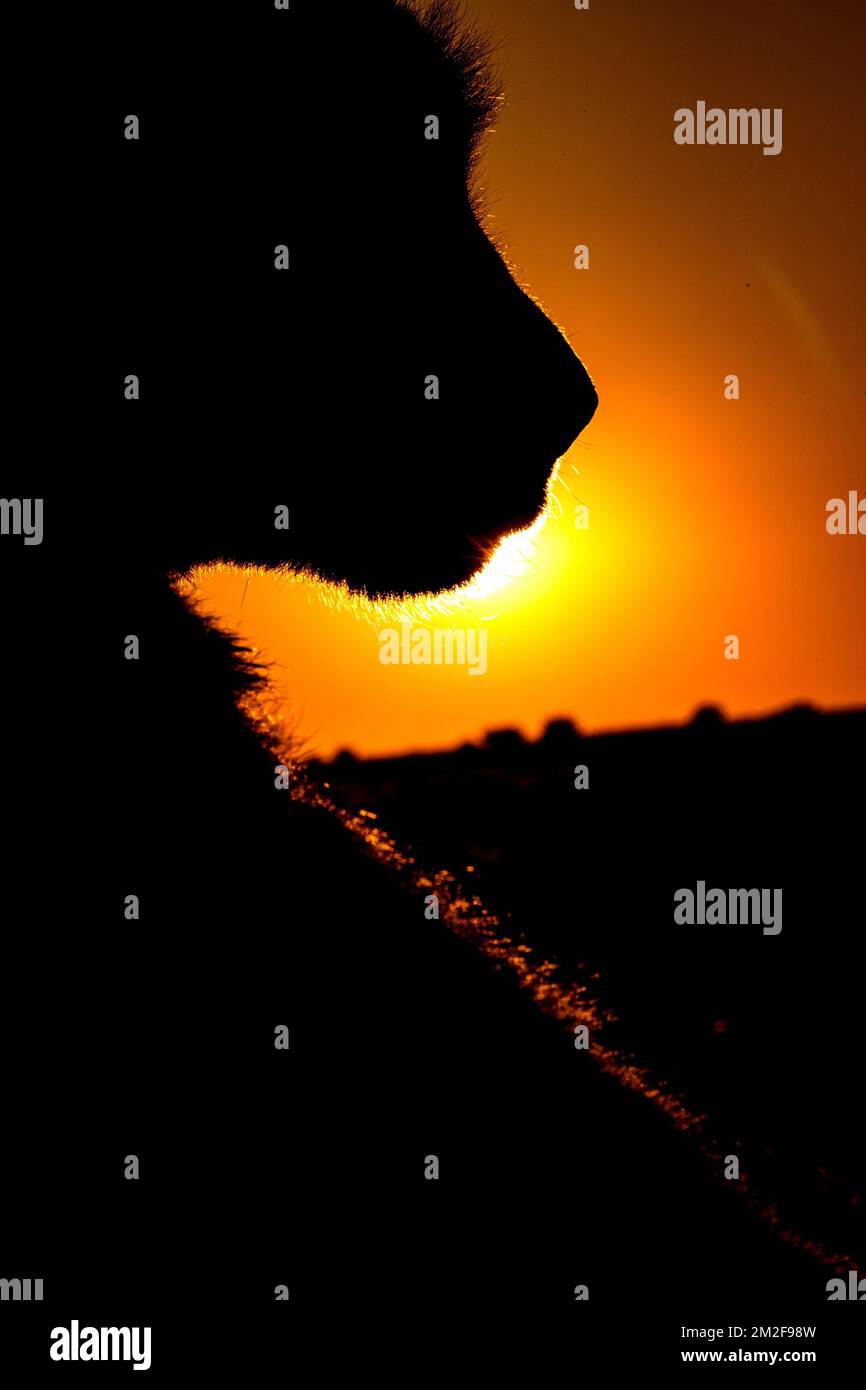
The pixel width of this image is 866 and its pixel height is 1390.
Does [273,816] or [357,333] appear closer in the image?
[357,333]

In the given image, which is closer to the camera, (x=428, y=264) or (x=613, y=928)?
(x=428, y=264)

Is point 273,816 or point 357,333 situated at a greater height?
point 357,333

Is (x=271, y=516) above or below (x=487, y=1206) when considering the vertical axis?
above

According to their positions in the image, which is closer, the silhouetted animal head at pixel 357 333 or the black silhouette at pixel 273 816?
the black silhouette at pixel 273 816

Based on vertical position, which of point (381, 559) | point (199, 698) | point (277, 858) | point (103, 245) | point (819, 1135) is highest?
point (103, 245)

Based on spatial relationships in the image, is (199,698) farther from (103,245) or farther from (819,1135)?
(819,1135)

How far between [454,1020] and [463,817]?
9.51 feet

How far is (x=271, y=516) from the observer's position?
1379 millimetres

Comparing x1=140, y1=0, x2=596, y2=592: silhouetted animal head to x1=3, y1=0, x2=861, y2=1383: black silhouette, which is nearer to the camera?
x1=3, y1=0, x2=861, y2=1383: black silhouette

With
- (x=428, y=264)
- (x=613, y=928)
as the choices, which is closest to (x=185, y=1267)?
(x=428, y=264)
